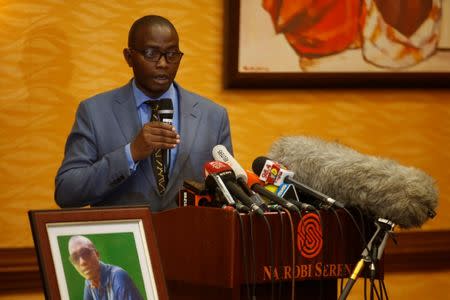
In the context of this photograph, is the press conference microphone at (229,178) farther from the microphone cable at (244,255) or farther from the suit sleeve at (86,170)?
the suit sleeve at (86,170)

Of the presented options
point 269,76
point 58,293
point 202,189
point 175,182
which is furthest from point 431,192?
point 269,76

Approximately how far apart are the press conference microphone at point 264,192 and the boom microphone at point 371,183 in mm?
154

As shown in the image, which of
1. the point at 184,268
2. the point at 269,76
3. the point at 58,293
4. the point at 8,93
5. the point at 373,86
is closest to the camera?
the point at 58,293

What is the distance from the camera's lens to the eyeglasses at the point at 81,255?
180 centimetres

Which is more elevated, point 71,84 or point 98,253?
point 98,253

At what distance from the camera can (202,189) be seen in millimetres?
2436

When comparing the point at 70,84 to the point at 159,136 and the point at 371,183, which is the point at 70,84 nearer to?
the point at 159,136

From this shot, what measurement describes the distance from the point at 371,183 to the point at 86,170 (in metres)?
0.99

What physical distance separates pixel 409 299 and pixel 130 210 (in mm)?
3318

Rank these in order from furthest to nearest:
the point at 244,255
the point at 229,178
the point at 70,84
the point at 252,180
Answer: the point at 70,84, the point at 252,180, the point at 229,178, the point at 244,255

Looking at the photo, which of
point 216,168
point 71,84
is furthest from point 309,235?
point 71,84

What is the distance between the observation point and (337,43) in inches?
179

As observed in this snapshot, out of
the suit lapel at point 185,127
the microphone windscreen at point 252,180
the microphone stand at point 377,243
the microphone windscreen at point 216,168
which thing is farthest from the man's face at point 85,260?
the suit lapel at point 185,127

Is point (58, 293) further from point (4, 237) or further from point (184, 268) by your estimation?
point (4, 237)
